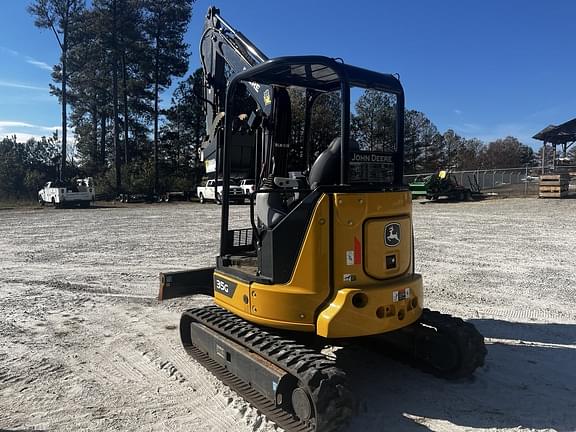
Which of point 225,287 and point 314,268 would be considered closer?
point 314,268

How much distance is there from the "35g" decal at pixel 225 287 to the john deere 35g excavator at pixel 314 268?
2 cm

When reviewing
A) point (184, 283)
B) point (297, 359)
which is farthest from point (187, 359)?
point (297, 359)

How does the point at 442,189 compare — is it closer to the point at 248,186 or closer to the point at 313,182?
the point at 248,186

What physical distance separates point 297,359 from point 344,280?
762 mm

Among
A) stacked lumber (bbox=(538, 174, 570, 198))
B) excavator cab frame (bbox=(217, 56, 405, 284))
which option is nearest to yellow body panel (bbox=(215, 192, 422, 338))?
excavator cab frame (bbox=(217, 56, 405, 284))

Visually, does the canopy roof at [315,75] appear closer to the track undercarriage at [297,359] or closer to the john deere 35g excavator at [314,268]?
the john deere 35g excavator at [314,268]

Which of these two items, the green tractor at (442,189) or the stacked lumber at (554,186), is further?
the green tractor at (442,189)

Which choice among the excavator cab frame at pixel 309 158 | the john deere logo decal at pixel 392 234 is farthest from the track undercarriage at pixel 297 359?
the john deere logo decal at pixel 392 234

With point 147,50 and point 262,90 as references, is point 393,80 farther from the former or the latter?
point 147,50

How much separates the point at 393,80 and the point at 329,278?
2.02m

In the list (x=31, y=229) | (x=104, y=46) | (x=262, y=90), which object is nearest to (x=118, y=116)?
(x=104, y=46)

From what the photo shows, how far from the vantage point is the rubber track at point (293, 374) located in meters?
3.51

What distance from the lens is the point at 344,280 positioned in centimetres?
413

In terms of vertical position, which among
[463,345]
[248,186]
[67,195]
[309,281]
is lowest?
[463,345]
